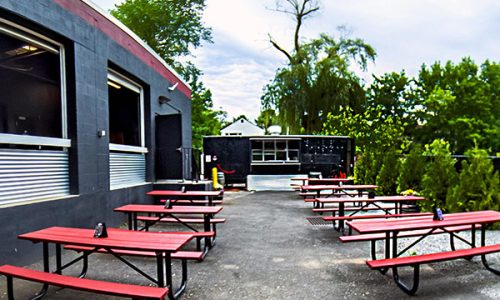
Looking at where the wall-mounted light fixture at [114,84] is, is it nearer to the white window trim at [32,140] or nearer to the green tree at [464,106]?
the white window trim at [32,140]

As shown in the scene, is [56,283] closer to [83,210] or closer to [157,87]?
[83,210]

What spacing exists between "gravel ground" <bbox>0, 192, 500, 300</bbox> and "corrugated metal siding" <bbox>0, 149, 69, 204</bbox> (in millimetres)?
880

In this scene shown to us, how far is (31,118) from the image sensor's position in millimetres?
4816

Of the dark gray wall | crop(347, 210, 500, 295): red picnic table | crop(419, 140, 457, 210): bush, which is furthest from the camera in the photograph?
crop(419, 140, 457, 210): bush

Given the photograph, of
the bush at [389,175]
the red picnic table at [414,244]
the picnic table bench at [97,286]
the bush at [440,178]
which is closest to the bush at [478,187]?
the bush at [440,178]

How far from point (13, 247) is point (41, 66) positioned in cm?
263

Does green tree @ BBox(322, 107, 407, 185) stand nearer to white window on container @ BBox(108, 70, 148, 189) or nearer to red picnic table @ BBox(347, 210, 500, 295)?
red picnic table @ BBox(347, 210, 500, 295)

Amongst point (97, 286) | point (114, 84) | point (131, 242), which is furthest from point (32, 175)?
point (114, 84)

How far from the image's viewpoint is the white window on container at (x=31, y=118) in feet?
12.8

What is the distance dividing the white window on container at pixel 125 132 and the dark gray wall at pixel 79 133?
1.06 ft

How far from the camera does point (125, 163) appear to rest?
266 inches

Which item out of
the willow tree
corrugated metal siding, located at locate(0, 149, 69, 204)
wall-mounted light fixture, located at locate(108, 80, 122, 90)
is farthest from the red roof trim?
the willow tree

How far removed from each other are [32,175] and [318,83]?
1776cm

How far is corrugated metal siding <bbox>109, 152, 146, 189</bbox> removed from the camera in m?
6.23
